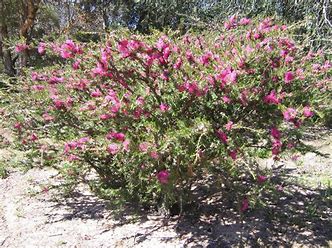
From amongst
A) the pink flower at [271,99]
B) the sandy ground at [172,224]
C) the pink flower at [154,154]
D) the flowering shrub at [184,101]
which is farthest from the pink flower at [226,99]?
the sandy ground at [172,224]

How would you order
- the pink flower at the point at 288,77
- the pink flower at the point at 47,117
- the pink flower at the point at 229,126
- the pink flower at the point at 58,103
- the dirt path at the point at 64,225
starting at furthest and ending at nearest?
the dirt path at the point at 64,225 → the pink flower at the point at 47,117 → the pink flower at the point at 58,103 → the pink flower at the point at 288,77 → the pink flower at the point at 229,126

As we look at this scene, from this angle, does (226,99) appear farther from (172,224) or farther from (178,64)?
(172,224)

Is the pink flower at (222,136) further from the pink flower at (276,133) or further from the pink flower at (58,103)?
the pink flower at (58,103)

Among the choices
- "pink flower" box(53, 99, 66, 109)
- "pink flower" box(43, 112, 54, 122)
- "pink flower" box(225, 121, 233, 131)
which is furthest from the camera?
"pink flower" box(43, 112, 54, 122)

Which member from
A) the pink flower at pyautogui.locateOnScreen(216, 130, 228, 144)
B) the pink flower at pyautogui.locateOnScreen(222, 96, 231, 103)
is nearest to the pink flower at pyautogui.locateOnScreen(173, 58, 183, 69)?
the pink flower at pyautogui.locateOnScreen(222, 96, 231, 103)

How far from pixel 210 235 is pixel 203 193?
0.56 metres

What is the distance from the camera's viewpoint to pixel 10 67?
40.7ft

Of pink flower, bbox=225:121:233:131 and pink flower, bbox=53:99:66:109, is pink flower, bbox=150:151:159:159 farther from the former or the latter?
pink flower, bbox=53:99:66:109

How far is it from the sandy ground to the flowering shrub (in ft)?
1.28

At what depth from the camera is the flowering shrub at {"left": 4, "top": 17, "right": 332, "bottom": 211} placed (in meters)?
2.71

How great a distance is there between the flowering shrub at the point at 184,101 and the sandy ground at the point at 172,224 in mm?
390

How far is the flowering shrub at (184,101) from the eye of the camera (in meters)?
2.71

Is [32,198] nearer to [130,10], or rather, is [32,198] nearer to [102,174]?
[102,174]

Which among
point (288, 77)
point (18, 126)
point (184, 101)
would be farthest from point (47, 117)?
point (288, 77)
